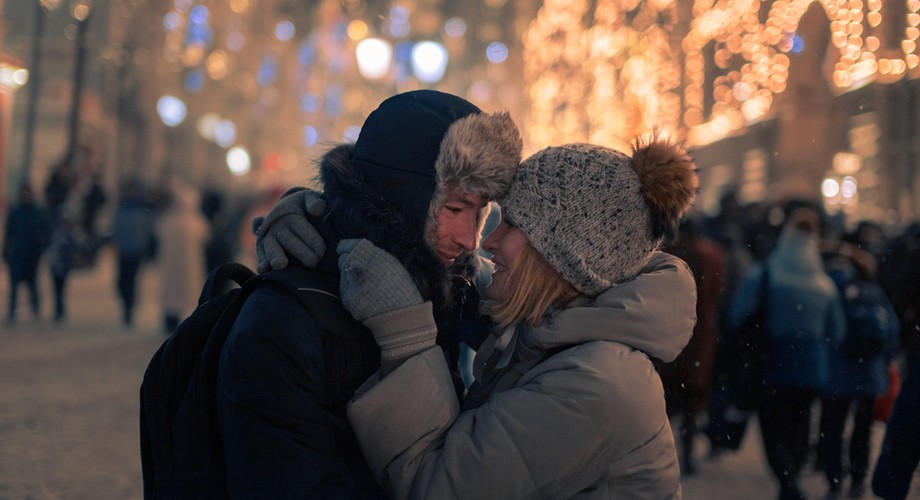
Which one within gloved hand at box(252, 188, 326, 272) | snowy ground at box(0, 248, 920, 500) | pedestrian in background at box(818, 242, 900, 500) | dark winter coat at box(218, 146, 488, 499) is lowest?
snowy ground at box(0, 248, 920, 500)

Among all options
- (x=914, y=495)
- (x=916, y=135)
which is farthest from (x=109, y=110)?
(x=914, y=495)

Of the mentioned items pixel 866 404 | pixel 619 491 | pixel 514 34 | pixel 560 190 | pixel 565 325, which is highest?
pixel 514 34

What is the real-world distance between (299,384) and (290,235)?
38 cm

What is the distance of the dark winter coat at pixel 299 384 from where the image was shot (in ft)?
6.22

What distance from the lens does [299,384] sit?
194cm

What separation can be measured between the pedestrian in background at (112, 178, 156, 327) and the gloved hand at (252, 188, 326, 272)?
1077 centimetres

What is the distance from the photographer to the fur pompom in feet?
7.09

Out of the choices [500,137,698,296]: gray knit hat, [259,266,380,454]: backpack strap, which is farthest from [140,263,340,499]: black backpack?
[500,137,698,296]: gray knit hat

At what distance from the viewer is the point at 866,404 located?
532 centimetres

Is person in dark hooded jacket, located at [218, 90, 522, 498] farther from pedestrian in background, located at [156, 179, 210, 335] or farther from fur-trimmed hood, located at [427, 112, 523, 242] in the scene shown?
pedestrian in background, located at [156, 179, 210, 335]

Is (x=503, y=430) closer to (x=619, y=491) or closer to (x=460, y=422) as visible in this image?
(x=460, y=422)

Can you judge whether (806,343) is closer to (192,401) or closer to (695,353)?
(695,353)

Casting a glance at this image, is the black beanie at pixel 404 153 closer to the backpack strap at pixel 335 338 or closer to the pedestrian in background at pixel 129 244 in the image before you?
the backpack strap at pixel 335 338

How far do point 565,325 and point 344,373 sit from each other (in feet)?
1.71
